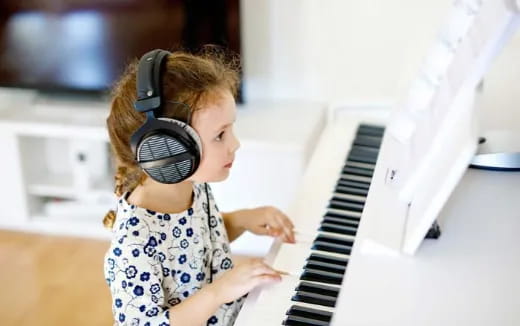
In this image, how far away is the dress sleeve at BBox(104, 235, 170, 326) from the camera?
1.04m

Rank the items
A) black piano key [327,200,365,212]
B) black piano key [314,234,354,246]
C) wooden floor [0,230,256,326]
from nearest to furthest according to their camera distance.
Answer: black piano key [314,234,354,246], black piano key [327,200,365,212], wooden floor [0,230,256,326]

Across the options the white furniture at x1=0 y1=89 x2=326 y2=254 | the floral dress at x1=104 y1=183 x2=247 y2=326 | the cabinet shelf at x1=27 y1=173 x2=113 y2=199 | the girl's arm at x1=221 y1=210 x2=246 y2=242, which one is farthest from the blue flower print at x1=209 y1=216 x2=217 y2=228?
the cabinet shelf at x1=27 y1=173 x2=113 y2=199

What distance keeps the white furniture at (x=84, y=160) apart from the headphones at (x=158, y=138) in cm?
114

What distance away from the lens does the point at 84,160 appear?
2451mm

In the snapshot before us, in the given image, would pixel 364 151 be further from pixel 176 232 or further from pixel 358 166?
pixel 176 232

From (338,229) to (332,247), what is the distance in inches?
2.8

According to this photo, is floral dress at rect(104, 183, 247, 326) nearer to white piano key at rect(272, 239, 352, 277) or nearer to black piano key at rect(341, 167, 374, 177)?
white piano key at rect(272, 239, 352, 277)

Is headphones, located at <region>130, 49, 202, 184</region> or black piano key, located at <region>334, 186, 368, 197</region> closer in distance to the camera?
headphones, located at <region>130, 49, 202, 184</region>

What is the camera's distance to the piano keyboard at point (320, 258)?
990 mm

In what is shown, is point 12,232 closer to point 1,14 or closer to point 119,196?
point 1,14

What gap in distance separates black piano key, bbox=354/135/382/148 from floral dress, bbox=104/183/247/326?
47 cm

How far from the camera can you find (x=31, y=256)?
7.85 ft

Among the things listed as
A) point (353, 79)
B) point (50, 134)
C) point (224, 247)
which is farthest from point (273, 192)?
point (224, 247)

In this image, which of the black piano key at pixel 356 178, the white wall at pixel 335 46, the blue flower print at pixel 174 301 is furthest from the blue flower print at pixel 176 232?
the white wall at pixel 335 46
